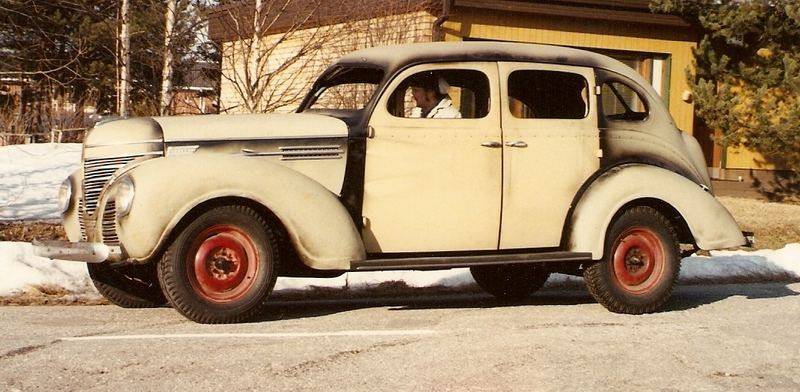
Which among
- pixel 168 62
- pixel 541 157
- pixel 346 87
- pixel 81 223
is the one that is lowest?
pixel 81 223

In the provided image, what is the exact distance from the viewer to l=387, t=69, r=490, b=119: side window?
8.16 metres

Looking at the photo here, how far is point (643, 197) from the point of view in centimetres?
827

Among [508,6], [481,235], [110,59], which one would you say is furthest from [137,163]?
[110,59]

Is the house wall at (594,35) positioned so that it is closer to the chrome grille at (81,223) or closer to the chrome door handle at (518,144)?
the chrome door handle at (518,144)

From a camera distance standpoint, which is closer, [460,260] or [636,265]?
[460,260]

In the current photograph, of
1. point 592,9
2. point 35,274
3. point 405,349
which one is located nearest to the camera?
point 405,349

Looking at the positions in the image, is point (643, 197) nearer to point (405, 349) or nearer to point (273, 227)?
point (405, 349)

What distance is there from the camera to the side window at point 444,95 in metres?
8.16

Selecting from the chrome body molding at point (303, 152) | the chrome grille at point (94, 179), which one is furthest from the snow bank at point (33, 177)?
the chrome body molding at point (303, 152)

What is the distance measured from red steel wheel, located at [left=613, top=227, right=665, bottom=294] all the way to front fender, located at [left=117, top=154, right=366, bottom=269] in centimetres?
211

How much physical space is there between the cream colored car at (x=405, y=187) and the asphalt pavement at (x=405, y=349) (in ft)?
1.27

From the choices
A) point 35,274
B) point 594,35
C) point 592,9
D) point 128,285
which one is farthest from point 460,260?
point 594,35

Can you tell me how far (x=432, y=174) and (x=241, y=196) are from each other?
4.81 feet

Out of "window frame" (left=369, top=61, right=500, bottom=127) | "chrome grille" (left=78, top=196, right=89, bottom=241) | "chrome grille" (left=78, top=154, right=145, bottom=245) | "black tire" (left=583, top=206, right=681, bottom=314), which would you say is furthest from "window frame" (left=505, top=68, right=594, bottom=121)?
"chrome grille" (left=78, top=196, right=89, bottom=241)
